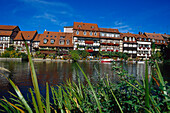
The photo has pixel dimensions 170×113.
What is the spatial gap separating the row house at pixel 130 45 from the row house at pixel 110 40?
195 centimetres

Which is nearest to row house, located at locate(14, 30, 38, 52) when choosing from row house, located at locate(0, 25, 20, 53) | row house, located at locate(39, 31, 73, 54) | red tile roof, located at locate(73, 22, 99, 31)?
row house, located at locate(0, 25, 20, 53)

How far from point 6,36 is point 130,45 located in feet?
151

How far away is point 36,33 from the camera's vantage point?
52781 millimetres

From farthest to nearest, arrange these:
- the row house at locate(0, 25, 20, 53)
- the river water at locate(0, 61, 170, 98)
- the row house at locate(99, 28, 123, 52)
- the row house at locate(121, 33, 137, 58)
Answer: the row house at locate(121, 33, 137, 58)
the row house at locate(0, 25, 20, 53)
the row house at locate(99, 28, 123, 52)
the river water at locate(0, 61, 170, 98)

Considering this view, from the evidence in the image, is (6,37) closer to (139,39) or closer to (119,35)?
(119,35)

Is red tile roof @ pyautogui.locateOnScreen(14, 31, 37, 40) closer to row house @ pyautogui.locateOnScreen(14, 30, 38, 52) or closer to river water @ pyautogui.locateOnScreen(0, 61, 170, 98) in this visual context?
row house @ pyautogui.locateOnScreen(14, 30, 38, 52)

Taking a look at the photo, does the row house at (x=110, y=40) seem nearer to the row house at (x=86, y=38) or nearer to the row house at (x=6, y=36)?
the row house at (x=86, y=38)

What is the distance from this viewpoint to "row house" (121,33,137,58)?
49.5 m

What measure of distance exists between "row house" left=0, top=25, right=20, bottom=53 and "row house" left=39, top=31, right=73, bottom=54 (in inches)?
491

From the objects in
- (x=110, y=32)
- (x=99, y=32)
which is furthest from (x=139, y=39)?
(x=99, y=32)

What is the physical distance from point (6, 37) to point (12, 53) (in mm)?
10601

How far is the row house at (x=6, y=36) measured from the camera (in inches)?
1886

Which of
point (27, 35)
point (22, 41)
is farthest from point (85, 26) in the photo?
point (22, 41)

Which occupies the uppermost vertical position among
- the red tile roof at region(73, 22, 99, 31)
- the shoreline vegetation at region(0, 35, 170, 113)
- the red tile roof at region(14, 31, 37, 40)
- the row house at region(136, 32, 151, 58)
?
the red tile roof at region(73, 22, 99, 31)
